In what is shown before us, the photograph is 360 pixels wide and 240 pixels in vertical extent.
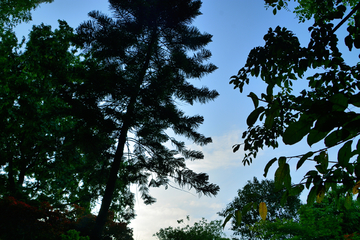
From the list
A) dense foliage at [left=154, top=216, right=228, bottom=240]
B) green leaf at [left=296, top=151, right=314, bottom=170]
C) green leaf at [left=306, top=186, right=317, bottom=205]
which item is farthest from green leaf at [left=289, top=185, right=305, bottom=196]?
dense foliage at [left=154, top=216, right=228, bottom=240]

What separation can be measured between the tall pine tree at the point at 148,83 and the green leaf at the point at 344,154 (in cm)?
731

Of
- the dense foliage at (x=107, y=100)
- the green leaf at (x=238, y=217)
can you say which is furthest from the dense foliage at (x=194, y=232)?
the green leaf at (x=238, y=217)

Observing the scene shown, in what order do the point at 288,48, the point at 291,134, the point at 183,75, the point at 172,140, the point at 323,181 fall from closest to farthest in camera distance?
the point at 291,134, the point at 323,181, the point at 288,48, the point at 172,140, the point at 183,75

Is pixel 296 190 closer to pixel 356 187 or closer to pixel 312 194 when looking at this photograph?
pixel 312 194

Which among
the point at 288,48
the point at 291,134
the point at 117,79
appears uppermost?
the point at 117,79

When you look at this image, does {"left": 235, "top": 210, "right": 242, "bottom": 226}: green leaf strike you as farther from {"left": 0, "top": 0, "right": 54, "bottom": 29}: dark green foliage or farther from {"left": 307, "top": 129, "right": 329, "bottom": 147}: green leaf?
{"left": 0, "top": 0, "right": 54, "bottom": 29}: dark green foliage

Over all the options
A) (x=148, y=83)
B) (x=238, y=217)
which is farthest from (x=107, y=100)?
(x=238, y=217)

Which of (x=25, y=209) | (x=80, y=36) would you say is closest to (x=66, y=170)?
(x=25, y=209)

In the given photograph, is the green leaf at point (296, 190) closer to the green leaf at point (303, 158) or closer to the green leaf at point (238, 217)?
the green leaf at point (303, 158)

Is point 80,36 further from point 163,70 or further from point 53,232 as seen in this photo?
point 53,232

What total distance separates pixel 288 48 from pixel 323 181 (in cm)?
130

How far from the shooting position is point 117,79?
8.27 meters

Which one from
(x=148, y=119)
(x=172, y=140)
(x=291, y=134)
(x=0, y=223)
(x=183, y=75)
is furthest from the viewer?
(x=183, y=75)

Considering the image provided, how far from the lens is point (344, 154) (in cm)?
75
